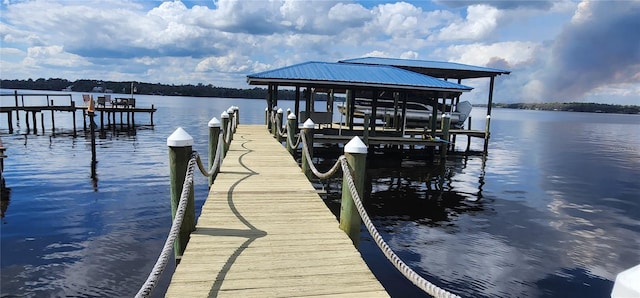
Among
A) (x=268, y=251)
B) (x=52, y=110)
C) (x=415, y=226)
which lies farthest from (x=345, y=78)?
(x=52, y=110)

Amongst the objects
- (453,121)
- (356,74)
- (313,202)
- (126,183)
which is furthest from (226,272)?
(453,121)

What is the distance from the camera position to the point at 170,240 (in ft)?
12.5

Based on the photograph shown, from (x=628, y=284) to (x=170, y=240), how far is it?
3.62 metres

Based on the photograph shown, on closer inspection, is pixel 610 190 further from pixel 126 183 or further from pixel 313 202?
pixel 126 183

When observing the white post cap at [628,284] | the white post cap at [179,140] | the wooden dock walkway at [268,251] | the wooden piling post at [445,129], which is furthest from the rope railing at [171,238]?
the wooden piling post at [445,129]

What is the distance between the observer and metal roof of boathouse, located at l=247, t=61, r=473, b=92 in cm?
1775

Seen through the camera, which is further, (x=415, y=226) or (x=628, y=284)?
(x=415, y=226)

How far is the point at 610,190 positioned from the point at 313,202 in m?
16.9

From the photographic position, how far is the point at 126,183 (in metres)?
15.4

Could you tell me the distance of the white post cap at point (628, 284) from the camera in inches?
51.0

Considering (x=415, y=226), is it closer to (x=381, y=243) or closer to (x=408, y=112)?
(x=381, y=243)

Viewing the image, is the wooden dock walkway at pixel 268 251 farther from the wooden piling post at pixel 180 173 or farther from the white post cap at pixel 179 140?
the white post cap at pixel 179 140

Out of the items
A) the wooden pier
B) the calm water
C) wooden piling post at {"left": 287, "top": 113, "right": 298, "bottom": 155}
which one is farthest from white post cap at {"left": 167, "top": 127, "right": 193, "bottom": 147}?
the wooden pier

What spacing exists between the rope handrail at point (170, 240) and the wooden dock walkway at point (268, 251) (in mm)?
→ 398
